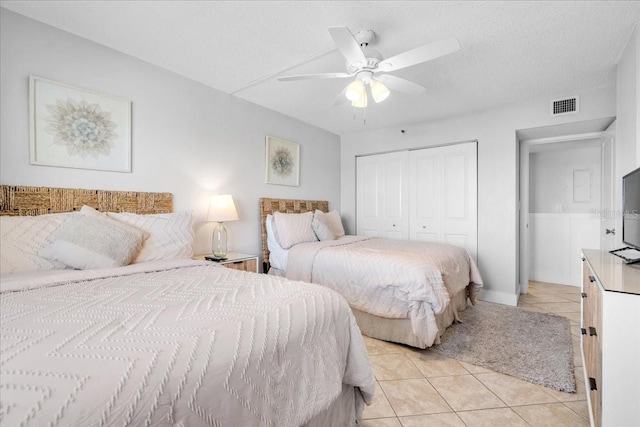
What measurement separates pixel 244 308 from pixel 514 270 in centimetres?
358

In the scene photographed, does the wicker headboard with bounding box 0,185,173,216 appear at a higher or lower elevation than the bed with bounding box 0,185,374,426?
higher

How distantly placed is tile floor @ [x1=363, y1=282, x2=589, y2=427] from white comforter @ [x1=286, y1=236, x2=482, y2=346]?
261mm

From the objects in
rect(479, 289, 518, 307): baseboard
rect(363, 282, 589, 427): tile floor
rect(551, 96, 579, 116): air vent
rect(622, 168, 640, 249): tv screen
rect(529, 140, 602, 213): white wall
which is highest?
→ rect(551, 96, 579, 116): air vent

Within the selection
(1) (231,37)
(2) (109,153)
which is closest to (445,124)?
(1) (231,37)

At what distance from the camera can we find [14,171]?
1.97 meters

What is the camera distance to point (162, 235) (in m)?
2.22

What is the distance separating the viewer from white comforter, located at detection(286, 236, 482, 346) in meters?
2.28

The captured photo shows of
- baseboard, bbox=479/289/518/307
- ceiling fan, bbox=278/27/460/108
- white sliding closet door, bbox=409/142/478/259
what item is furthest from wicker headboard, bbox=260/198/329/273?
baseboard, bbox=479/289/518/307

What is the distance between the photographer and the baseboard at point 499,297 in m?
3.57

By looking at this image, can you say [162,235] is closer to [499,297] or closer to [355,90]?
[355,90]

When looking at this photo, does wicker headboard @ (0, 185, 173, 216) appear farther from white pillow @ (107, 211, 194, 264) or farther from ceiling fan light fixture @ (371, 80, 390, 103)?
ceiling fan light fixture @ (371, 80, 390, 103)

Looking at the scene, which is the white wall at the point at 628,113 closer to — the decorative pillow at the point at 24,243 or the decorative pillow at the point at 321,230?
the decorative pillow at the point at 321,230

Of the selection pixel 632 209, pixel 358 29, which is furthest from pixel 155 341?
pixel 632 209

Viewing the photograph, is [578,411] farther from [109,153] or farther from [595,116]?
[109,153]
